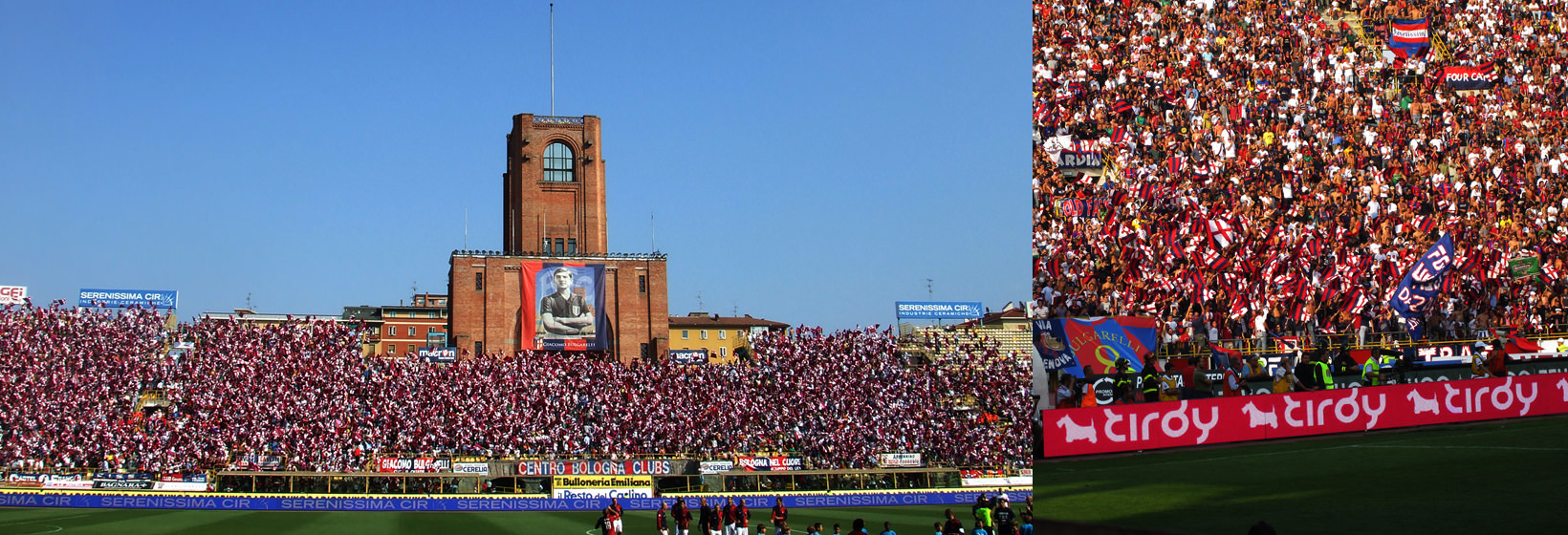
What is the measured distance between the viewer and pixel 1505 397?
870 cm

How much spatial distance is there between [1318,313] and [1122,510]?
1161cm

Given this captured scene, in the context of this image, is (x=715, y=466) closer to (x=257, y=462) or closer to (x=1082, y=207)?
(x=257, y=462)

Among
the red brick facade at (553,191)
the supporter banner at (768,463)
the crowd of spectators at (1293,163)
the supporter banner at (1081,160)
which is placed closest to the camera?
the crowd of spectators at (1293,163)

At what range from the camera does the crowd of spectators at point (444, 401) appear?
30.6m

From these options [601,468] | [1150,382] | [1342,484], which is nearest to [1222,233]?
[1150,382]

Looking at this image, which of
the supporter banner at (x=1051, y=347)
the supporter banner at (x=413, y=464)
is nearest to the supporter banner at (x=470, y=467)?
the supporter banner at (x=413, y=464)

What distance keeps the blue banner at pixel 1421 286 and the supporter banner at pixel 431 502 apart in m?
10.4

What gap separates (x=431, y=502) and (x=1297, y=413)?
68.9ft

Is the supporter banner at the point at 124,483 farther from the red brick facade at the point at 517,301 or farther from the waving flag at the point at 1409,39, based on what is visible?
the waving flag at the point at 1409,39

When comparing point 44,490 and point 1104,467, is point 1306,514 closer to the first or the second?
point 1104,467

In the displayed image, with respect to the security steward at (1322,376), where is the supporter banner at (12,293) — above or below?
above

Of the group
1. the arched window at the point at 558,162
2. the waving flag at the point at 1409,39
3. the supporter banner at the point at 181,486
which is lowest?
the supporter banner at the point at 181,486

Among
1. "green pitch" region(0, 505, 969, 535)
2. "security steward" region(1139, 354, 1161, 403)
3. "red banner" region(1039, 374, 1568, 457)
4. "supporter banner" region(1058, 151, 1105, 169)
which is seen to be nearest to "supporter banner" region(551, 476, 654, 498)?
"green pitch" region(0, 505, 969, 535)

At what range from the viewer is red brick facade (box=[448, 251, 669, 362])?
49344 millimetres
